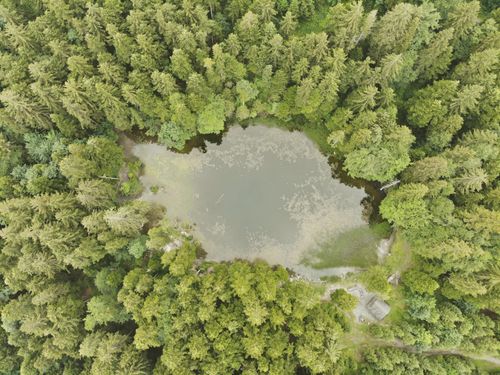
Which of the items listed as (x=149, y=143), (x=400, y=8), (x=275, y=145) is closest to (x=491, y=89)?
(x=400, y=8)

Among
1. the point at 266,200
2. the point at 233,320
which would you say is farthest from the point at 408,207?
the point at 233,320

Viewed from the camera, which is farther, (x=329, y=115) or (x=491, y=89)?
(x=329, y=115)

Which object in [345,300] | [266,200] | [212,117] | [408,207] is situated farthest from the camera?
[266,200]

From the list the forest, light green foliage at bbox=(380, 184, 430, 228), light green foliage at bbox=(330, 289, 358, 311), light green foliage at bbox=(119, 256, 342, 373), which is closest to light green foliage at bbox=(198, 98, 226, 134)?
the forest

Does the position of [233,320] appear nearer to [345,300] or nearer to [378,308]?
[345,300]

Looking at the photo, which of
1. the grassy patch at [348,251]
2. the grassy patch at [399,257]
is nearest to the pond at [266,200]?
the grassy patch at [348,251]

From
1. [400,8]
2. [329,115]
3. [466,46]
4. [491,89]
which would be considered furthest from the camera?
[329,115]

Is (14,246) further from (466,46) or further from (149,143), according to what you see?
(466,46)
